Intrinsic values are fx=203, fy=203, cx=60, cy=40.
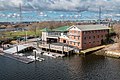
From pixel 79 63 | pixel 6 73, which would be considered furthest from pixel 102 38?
A: pixel 6 73

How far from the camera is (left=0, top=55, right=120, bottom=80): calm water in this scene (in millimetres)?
42328

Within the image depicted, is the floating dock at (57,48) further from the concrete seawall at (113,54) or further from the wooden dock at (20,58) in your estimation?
the wooden dock at (20,58)

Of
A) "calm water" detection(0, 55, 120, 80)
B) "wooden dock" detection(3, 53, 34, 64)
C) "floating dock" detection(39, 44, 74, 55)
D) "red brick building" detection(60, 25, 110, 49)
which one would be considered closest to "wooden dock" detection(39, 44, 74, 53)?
"floating dock" detection(39, 44, 74, 55)

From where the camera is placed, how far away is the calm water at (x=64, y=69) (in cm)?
4233

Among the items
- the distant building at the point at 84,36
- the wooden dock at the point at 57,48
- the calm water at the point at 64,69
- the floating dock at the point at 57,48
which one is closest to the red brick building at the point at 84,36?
the distant building at the point at 84,36

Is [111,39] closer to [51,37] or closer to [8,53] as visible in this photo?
[51,37]

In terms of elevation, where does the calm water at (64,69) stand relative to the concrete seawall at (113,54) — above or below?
below

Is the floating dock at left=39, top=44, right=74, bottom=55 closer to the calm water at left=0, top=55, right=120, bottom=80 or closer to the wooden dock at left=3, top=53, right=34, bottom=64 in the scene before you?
the calm water at left=0, top=55, right=120, bottom=80

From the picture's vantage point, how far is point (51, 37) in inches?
3103

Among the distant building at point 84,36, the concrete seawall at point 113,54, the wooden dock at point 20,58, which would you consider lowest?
the wooden dock at point 20,58

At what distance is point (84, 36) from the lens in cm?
6675

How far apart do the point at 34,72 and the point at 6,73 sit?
20.1 ft

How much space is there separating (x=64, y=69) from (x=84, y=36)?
2163 cm

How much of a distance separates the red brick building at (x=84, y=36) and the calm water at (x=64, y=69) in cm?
919
